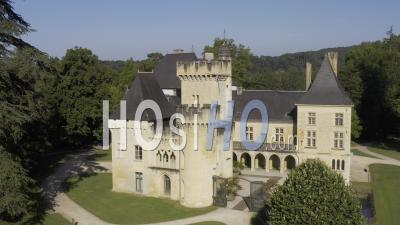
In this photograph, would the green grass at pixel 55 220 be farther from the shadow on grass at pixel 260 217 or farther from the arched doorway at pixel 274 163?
the arched doorway at pixel 274 163

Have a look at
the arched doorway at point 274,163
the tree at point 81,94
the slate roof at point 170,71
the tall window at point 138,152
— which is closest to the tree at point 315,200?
the tall window at point 138,152

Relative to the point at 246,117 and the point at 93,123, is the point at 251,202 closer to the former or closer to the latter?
the point at 246,117

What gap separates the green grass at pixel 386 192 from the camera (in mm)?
26992

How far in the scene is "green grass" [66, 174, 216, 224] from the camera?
1072 inches

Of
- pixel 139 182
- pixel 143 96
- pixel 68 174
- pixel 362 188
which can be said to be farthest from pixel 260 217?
pixel 68 174

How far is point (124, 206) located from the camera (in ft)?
96.9

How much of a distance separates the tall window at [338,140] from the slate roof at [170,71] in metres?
13.1

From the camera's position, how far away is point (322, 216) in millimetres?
19797

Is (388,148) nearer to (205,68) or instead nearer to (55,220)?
(205,68)

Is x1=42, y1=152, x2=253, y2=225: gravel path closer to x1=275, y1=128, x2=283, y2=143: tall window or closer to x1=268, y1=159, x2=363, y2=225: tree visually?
x1=268, y1=159, x2=363, y2=225: tree

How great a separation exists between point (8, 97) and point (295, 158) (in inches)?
975

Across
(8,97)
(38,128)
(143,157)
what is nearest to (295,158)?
(143,157)

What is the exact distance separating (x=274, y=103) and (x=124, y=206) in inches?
679

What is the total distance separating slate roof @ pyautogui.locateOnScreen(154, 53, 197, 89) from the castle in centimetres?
9
